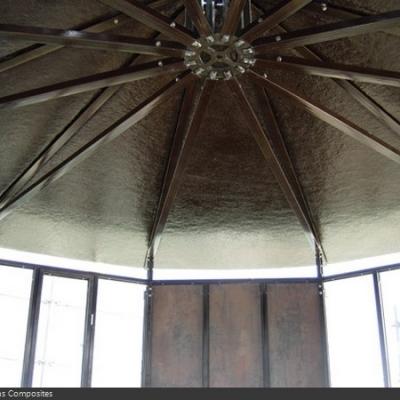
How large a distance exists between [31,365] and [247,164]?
4024 millimetres

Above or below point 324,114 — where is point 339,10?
above

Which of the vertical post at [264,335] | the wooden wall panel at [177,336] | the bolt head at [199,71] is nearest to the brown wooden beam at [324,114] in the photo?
the bolt head at [199,71]

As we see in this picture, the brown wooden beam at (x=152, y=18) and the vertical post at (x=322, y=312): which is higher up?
the brown wooden beam at (x=152, y=18)

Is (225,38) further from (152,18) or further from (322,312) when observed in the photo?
(322,312)

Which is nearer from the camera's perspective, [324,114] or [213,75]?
[213,75]

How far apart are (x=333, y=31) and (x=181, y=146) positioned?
8.34 ft

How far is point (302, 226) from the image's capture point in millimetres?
8461

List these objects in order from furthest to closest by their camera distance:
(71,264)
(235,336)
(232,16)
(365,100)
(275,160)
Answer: (71,264) < (235,336) < (275,160) < (365,100) < (232,16)

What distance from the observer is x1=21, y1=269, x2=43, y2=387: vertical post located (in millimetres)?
8297

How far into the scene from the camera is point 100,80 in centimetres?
519

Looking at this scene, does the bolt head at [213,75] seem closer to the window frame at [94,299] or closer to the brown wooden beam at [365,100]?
the brown wooden beam at [365,100]

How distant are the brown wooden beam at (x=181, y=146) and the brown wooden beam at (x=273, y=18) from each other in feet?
2.55

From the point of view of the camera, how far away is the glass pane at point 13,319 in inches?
325

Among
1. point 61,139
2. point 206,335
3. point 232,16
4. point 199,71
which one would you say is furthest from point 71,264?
point 232,16
